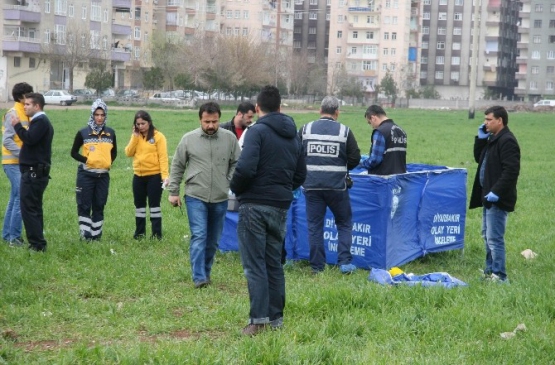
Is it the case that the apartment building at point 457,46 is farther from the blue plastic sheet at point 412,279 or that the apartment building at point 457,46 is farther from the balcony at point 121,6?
the blue plastic sheet at point 412,279

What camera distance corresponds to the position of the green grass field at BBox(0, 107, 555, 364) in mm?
7469

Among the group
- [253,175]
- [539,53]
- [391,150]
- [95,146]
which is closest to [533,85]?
[539,53]

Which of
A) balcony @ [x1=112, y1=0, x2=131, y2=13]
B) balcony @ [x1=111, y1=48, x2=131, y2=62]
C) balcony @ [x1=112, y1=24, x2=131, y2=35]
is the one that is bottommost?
balcony @ [x1=111, y1=48, x2=131, y2=62]

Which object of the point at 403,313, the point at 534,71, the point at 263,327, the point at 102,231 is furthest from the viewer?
the point at 534,71

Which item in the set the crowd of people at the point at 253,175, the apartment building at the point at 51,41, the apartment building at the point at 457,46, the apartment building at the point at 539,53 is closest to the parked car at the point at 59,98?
the apartment building at the point at 51,41

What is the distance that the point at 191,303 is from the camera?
376 inches

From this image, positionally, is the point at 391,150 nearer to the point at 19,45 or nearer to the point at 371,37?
the point at 19,45

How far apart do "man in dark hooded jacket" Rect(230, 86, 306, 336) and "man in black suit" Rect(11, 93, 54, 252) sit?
14.8 feet

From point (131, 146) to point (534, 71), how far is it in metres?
146

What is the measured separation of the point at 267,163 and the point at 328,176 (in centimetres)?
321

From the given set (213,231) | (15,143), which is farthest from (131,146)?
(213,231)

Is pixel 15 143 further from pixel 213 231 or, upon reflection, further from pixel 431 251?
pixel 431 251

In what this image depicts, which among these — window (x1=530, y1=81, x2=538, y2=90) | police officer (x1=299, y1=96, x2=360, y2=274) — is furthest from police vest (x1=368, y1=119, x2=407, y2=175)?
window (x1=530, y1=81, x2=538, y2=90)

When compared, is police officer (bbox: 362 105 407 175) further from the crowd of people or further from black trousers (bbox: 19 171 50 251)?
black trousers (bbox: 19 171 50 251)
